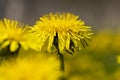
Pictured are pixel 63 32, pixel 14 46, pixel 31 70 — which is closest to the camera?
pixel 31 70

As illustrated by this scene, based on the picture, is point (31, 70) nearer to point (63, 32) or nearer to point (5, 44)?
point (5, 44)

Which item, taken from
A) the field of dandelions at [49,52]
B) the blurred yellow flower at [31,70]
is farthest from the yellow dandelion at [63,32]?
the blurred yellow flower at [31,70]

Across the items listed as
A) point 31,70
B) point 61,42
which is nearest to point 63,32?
point 61,42

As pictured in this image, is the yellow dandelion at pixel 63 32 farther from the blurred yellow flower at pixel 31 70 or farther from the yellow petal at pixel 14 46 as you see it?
the blurred yellow flower at pixel 31 70

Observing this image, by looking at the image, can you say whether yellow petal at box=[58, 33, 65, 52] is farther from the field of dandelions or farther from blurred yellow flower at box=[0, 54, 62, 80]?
blurred yellow flower at box=[0, 54, 62, 80]

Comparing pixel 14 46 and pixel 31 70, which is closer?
pixel 31 70

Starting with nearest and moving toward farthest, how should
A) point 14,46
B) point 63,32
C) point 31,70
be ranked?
point 31,70, point 14,46, point 63,32

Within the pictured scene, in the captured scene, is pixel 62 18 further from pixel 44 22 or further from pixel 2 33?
pixel 2 33

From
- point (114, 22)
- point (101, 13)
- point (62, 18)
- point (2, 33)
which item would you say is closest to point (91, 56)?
point (62, 18)
